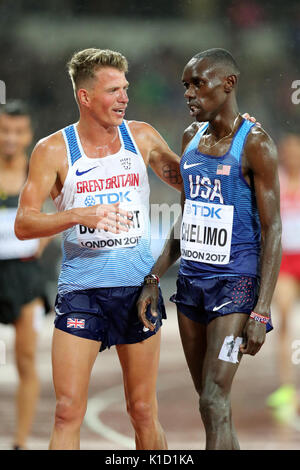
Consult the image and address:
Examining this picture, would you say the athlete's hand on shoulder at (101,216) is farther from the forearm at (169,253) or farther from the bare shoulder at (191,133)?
the bare shoulder at (191,133)

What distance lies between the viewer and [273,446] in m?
4.80

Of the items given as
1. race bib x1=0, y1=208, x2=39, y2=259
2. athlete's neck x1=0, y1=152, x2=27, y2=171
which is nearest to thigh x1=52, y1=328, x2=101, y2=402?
race bib x1=0, y1=208, x2=39, y2=259

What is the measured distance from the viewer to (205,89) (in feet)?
11.1

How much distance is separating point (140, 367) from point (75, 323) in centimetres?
39

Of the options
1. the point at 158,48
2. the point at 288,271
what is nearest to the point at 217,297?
the point at 288,271

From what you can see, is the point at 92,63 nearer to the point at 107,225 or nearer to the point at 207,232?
the point at 107,225

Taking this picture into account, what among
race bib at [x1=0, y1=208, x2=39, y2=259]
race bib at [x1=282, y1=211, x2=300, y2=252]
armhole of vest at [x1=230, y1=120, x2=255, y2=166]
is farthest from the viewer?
race bib at [x1=282, y1=211, x2=300, y2=252]

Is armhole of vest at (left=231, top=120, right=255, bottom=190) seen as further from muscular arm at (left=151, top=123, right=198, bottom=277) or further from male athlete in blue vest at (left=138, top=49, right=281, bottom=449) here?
muscular arm at (left=151, top=123, right=198, bottom=277)

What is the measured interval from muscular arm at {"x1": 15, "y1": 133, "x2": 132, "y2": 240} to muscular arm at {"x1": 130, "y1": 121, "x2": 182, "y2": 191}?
1.29ft

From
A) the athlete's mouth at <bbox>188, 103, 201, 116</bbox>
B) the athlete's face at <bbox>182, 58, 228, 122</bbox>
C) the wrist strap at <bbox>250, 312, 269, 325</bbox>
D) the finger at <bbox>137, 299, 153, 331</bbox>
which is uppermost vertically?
the athlete's face at <bbox>182, 58, 228, 122</bbox>

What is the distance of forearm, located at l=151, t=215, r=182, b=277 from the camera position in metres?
3.68
